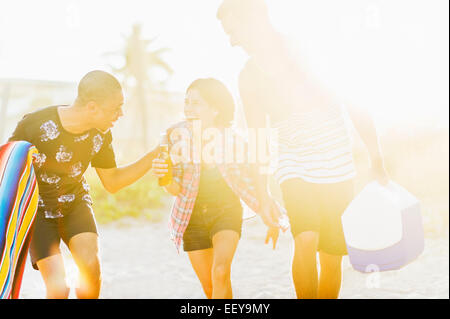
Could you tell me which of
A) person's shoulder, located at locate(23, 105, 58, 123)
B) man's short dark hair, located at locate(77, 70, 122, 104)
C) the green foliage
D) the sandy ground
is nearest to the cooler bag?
man's short dark hair, located at locate(77, 70, 122, 104)

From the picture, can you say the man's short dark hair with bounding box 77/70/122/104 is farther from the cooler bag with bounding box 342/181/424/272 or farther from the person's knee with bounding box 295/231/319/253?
the cooler bag with bounding box 342/181/424/272

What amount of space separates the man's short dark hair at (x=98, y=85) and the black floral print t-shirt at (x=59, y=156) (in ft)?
1.00

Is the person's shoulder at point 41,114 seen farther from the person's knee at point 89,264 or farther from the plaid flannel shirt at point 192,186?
the person's knee at point 89,264

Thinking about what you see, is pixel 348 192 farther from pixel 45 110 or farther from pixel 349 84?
pixel 45 110

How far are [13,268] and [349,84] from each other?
1900 mm

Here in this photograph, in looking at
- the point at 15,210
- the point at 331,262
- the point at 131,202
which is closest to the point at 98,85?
the point at 15,210

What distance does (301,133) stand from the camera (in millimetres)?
2404

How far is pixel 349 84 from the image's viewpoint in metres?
2.54

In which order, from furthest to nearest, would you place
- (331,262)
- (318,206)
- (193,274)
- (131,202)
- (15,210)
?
(131,202)
(193,274)
(331,262)
(318,206)
(15,210)

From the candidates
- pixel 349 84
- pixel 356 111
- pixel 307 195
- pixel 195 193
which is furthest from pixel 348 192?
pixel 195 193

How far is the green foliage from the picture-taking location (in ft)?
33.7

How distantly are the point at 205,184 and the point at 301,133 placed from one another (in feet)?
2.21

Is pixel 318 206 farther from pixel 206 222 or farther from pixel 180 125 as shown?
pixel 180 125

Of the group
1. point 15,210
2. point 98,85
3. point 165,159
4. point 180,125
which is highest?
point 98,85
